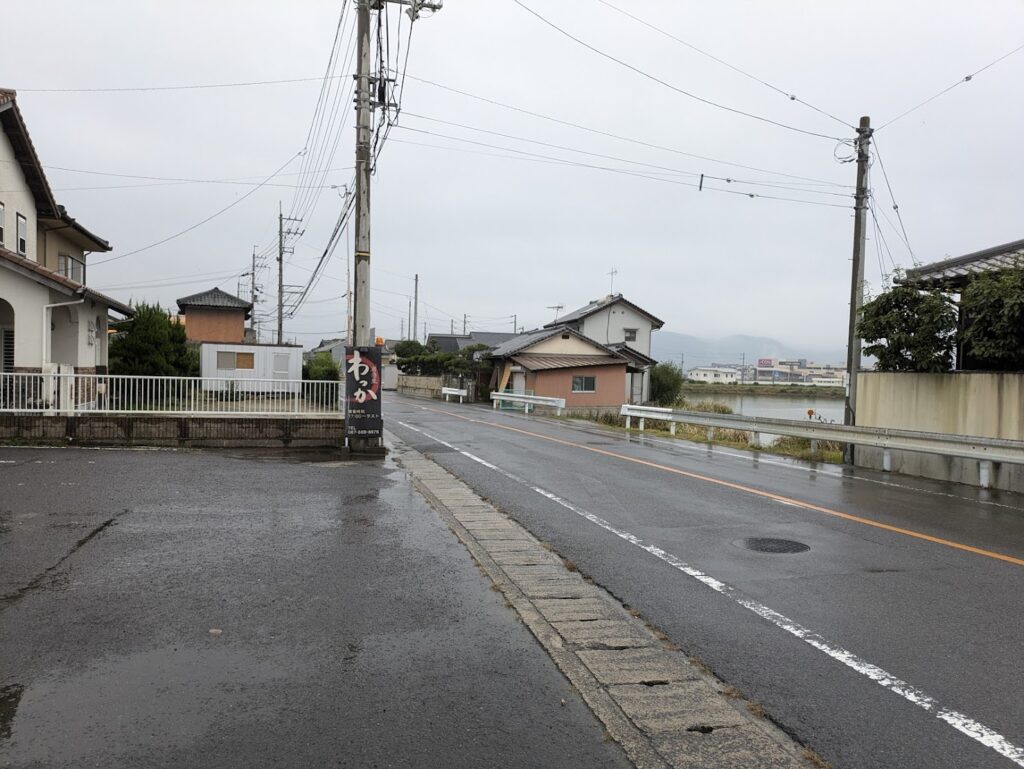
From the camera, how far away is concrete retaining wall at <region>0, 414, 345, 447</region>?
1398 cm

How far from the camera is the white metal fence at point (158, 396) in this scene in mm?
14281

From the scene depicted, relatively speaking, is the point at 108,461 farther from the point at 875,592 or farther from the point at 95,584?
the point at 875,592

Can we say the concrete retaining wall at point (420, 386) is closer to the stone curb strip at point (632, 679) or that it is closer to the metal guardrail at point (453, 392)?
the metal guardrail at point (453, 392)

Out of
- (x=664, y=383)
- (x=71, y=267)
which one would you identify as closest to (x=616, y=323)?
(x=664, y=383)

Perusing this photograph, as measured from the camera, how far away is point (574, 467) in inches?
526

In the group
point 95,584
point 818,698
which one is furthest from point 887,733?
point 95,584

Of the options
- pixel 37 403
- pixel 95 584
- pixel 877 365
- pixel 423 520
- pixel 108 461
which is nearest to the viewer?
pixel 95 584

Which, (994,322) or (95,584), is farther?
(994,322)

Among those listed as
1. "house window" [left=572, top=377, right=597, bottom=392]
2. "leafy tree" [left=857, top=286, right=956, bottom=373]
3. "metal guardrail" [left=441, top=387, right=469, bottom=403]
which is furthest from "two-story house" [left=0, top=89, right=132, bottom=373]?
"metal guardrail" [left=441, top=387, right=469, bottom=403]

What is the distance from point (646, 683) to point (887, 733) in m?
1.22

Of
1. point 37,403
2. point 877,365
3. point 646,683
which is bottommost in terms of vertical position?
point 646,683

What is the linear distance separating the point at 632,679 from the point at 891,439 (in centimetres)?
1178

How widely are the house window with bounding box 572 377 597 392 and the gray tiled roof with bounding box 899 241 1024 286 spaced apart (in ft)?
87.1

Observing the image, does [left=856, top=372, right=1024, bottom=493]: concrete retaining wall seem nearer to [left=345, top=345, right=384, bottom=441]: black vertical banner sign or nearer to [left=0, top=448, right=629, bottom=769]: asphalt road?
[left=0, top=448, right=629, bottom=769]: asphalt road
